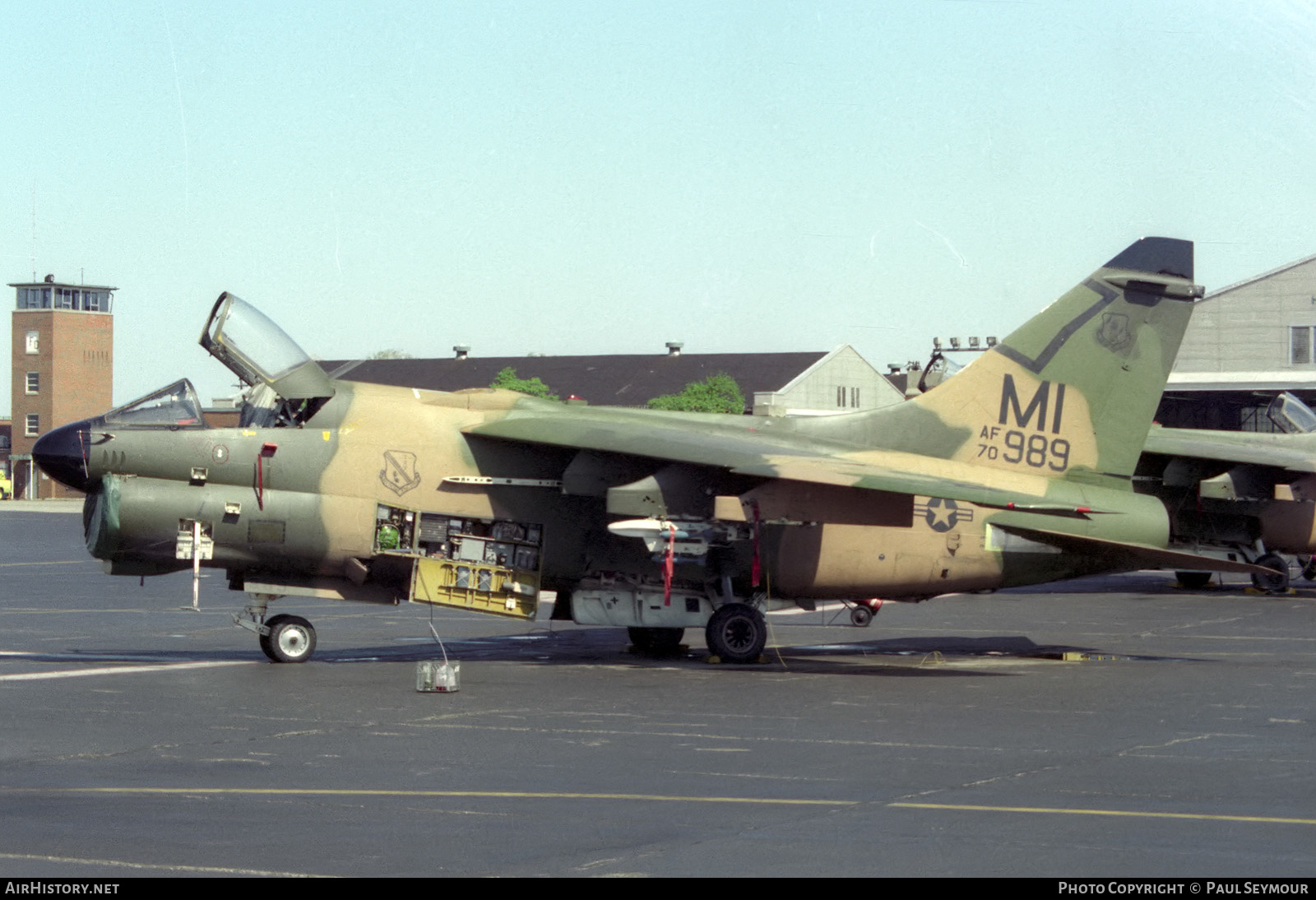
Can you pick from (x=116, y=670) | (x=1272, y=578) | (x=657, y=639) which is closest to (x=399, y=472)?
(x=116, y=670)

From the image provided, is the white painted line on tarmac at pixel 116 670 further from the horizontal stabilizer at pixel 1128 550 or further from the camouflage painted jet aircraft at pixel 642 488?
the horizontal stabilizer at pixel 1128 550

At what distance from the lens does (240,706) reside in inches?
601

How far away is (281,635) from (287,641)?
0.11 metres

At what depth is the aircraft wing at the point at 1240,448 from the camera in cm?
2998

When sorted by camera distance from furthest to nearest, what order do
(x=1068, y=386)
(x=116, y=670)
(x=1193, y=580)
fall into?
(x=1193, y=580) → (x=1068, y=386) → (x=116, y=670)

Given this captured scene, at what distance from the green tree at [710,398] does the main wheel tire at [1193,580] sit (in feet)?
162

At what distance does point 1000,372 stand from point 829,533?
341 centimetres

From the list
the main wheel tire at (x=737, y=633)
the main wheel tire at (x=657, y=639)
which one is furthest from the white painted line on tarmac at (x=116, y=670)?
the main wheel tire at (x=737, y=633)

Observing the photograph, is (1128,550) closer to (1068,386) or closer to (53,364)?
(1068,386)

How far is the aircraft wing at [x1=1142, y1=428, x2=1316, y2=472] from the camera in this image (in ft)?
98.4

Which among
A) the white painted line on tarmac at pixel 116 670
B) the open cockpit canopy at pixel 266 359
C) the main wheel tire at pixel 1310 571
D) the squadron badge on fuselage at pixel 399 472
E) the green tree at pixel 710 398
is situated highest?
the green tree at pixel 710 398

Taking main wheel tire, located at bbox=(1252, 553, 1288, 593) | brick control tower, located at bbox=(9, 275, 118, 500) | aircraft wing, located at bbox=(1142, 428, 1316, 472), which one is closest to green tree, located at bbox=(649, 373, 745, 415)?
brick control tower, located at bbox=(9, 275, 118, 500)

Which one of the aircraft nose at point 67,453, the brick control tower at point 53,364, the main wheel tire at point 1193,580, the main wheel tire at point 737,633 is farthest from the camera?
the brick control tower at point 53,364

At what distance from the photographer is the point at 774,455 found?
18828mm
